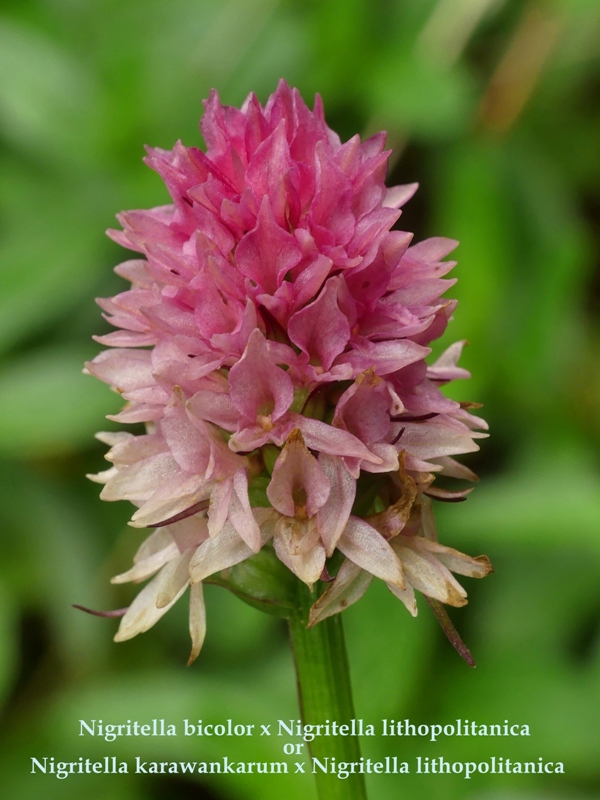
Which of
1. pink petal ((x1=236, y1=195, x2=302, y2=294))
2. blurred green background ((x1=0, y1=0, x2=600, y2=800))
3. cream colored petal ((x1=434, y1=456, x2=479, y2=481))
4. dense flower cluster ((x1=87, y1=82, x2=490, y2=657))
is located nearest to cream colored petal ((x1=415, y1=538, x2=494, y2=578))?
dense flower cluster ((x1=87, y1=82, x2=490, y2=657))

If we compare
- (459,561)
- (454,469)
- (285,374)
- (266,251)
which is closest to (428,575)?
(459,561)

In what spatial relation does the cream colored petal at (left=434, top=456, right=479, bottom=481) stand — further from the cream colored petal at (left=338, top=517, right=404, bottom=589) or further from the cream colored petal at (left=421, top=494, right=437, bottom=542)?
the cream colored petal at (left=338, top=517, right=404, bottom=589)

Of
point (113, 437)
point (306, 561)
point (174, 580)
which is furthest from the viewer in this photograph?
point (113, 437)

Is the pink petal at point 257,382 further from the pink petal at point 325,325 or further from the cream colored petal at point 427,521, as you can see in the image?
the cream colored petal at point 427,521

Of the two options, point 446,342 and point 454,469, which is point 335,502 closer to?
point 454,469

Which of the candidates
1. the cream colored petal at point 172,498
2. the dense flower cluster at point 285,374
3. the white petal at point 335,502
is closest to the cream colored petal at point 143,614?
the dense flower cluster at point 285,374

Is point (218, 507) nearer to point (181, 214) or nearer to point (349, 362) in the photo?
point (349, 362)

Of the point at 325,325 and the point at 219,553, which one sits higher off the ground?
the point at 325,325
